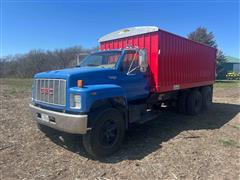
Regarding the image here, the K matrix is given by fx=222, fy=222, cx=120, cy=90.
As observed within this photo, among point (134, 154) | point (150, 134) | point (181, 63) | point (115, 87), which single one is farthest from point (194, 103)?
point (115, 87)

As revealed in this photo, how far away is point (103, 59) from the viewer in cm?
616

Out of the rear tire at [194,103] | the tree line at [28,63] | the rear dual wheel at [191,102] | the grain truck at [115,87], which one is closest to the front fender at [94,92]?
the grain truck at [115,87]

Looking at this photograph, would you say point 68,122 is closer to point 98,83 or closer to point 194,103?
point 98,83

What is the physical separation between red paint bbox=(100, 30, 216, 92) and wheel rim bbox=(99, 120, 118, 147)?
7.24 ft

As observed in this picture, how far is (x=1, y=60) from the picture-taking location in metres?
63.0

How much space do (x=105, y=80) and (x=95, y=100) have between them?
780mm

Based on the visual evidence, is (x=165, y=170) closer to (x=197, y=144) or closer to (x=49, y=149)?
(x=197, y=144)

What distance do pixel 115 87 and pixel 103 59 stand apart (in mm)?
1439

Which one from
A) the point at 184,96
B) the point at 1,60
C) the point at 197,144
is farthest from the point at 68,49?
the point at 197,144

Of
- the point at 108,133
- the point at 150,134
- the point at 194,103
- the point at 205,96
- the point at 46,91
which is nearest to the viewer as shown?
the point at 108,133

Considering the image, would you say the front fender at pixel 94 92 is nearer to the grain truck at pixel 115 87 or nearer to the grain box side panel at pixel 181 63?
Result: the grain truck at pixel 115 87

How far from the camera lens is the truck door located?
5664 mm

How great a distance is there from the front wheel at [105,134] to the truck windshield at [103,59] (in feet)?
4.48

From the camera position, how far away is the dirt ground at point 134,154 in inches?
161
